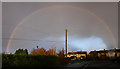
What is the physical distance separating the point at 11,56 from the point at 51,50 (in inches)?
650

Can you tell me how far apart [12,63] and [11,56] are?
876 millimetres

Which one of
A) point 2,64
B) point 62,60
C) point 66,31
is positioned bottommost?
point 62,60

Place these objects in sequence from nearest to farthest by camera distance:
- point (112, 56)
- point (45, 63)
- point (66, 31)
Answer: point (45, 63), point (112, 56), point (66, 31)

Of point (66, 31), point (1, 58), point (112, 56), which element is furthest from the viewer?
point (66, 31)

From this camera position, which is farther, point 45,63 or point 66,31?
point 66,31

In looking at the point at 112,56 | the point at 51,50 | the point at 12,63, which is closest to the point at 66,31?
the point at 51,50

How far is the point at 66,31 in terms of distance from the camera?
41.5 meters

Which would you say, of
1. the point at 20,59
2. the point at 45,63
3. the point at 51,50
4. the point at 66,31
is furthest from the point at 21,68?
the point at 66,31

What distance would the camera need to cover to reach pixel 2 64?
17594 millimetres

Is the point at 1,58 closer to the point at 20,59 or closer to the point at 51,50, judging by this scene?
the point at 20,59

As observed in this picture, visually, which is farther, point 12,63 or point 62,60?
point 62,60

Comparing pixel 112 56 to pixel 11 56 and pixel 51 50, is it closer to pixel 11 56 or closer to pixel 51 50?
pixel 51 50

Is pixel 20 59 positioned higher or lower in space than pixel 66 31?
lower

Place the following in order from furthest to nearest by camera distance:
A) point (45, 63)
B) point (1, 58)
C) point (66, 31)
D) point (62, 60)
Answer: point (66, 31) < point (62, 60) < point (45, 63) < point (1, 58)
